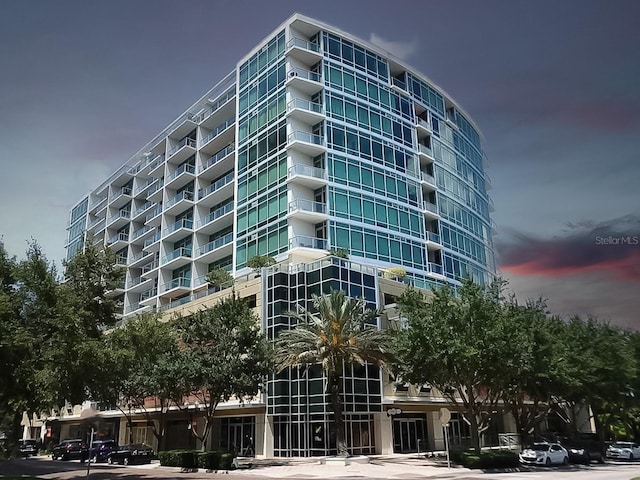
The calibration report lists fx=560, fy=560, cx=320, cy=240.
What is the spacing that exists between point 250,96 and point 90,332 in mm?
39744

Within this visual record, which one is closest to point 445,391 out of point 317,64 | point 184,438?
point 184,438

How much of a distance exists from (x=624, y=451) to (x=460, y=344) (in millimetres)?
22788

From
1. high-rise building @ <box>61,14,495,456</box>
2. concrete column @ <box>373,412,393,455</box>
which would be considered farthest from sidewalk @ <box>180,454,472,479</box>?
high-rise building @ <box>61,14,495,456</box>

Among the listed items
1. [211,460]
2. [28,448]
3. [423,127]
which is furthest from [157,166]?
[211,460]

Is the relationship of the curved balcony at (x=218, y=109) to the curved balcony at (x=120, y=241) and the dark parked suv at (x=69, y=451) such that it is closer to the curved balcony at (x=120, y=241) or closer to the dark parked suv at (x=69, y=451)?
the curved balcony at (x=120, y=241)

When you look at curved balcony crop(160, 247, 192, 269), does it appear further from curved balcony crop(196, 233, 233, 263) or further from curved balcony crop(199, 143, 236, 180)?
curved balcony crop(199, 143, 236, 180)

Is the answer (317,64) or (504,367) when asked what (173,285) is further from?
(504,367)

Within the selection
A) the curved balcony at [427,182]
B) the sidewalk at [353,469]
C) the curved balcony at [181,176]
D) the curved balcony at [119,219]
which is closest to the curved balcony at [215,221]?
the curved balcony at [181,176]

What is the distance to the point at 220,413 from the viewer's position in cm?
Result: 5147

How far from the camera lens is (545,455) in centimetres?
3928

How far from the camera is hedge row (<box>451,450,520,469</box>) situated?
34656 mm

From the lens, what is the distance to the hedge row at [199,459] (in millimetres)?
37000

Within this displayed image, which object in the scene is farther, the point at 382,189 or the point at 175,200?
the point at 175,200

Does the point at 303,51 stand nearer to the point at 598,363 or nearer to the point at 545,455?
the point at 598,363
